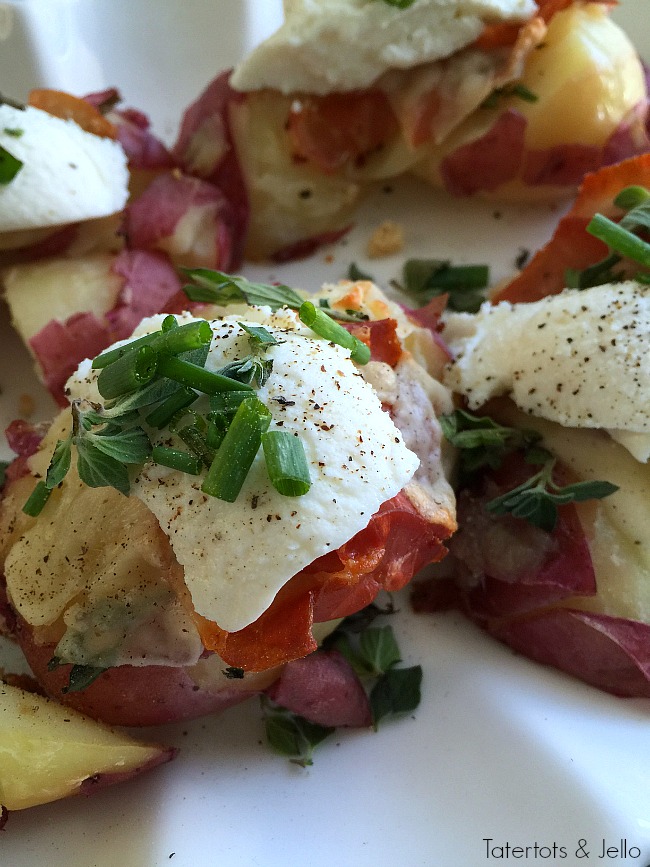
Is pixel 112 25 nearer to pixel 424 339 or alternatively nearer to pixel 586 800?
pixel 424 339

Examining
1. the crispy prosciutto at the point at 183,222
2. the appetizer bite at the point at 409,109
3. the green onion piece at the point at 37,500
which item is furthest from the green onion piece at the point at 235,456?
the appetizer bite at the point at 409,109

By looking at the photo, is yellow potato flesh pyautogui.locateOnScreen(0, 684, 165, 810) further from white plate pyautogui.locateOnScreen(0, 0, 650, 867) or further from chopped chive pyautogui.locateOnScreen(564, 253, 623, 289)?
chopped chive pyautogui.locateOnScreen(564, 253, 623, 289)

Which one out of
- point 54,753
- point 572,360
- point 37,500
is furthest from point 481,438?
point 54,753

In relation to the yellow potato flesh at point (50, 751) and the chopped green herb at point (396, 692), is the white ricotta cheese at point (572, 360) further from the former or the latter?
the yellow potato flesh at point (50, 751)

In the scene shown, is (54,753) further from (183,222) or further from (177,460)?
(183,222)

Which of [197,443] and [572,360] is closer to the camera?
[197,443]

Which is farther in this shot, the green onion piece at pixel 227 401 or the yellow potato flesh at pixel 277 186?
the yellow potato flesh at pixel 277 186
